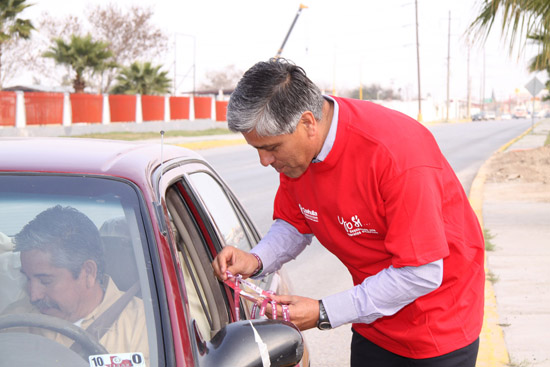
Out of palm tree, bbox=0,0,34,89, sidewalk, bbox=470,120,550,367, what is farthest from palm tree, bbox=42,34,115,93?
sidewalk, bbox=470,120,550,367

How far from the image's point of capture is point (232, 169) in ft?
61.1

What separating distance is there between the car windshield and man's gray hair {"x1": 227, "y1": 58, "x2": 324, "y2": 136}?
42 cm

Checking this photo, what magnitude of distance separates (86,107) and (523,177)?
22.1m

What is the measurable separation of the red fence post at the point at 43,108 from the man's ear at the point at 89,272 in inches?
1089

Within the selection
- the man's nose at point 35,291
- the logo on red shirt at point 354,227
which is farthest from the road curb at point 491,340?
the man's nose at point 35,291

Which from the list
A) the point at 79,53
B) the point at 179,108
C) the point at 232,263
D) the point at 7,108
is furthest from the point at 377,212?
the point at 179,108

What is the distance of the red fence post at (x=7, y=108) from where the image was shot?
26.4 metres

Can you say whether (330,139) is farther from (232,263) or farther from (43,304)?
(43,304)

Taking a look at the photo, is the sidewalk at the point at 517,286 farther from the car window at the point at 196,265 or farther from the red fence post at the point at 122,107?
the red fence post at the point at 122,107

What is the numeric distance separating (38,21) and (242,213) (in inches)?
2213

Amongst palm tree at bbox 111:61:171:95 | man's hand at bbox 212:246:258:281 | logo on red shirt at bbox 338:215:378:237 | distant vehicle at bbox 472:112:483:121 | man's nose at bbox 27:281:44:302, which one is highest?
palm tree at bbox 111:61:171:95

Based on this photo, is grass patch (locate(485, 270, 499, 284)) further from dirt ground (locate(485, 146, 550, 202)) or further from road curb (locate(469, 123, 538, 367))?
dirt ground (locate(485, 146, 550, 202))

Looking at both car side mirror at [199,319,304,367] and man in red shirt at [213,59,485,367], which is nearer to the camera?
car side mirror at [199,319,304,367]

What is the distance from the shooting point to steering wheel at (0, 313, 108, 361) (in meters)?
1.86
